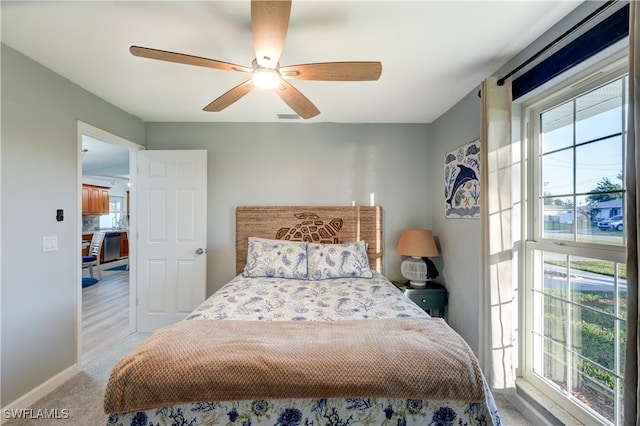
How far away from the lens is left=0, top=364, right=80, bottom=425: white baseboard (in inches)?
67.7

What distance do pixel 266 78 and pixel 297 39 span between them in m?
0.40

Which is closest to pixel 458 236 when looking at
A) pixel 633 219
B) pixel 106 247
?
pixel 633 219

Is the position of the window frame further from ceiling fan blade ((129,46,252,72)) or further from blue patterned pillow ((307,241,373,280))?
ceiling fan blade ((129,46,252,72))

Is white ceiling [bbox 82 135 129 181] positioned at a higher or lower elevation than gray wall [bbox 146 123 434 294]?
higher

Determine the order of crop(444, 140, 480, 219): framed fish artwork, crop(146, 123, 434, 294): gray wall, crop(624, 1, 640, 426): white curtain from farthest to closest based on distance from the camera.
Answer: crop(146, 123, 434, 294): gray wall < crop(444, 140, 480, 219): framed fish artwork < crop(624, 1, 640, 426): white curtain

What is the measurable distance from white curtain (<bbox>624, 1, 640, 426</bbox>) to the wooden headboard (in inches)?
81.9

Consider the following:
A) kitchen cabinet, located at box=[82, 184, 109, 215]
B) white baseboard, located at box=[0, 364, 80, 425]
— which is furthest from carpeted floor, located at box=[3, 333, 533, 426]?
kitchen cabinet, located at box=[82, 184, 109, 215]

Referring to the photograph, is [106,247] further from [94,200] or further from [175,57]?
[175,57]

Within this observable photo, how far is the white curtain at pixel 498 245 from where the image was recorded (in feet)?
5.74

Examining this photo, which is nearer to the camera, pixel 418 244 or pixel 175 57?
pixel 175 57

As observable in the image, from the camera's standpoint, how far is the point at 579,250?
146cm

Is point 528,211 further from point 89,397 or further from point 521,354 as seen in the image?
point 89,397

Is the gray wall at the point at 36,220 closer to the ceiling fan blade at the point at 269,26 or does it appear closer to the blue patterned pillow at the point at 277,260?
the blue patterned pillow at the point at 277,260

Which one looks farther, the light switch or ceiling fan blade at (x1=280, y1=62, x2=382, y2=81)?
the light switch
